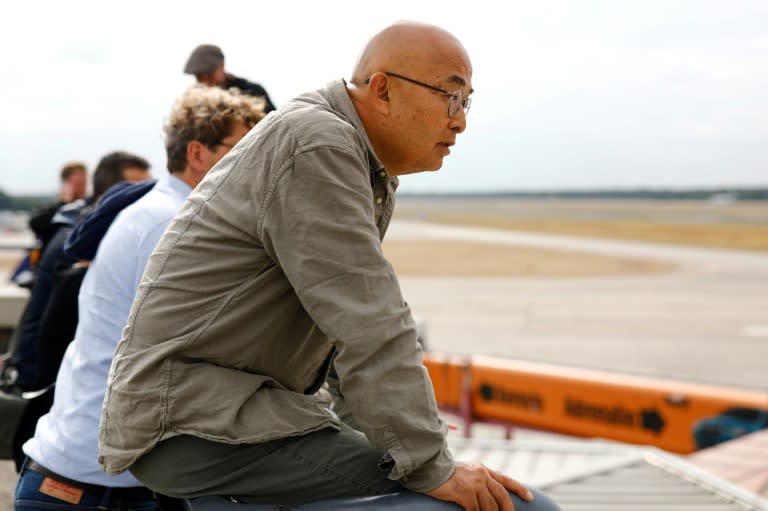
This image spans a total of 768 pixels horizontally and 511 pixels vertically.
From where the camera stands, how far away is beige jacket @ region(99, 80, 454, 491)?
1355 millimetres

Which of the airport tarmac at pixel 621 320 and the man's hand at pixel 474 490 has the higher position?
the man's hand at pixel 474 490

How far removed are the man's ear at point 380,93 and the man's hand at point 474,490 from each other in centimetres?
62

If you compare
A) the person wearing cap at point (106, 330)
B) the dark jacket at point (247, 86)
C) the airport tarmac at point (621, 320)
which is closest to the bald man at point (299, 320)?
the person wearing cap at point (106, 330)

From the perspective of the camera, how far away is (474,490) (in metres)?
1.41

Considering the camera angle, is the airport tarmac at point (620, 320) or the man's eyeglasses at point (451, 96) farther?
the airport tarmac at point (620, 320)

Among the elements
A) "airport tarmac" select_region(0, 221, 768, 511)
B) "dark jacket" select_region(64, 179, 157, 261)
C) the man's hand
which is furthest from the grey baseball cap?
"airport tarmac" select_region(0, 221, 768, 511)

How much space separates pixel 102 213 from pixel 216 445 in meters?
1.07

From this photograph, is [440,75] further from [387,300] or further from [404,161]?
[387,300]

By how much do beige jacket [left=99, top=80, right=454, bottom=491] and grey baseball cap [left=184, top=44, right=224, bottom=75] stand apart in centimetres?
177

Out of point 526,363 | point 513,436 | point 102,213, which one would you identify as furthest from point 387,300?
point 513,436

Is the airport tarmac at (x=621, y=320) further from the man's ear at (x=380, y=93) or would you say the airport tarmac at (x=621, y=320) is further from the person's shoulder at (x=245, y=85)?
the man's ear at (x=380, y=93)

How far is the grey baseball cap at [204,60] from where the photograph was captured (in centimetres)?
314

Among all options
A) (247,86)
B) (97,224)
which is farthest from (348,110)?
(247,86)

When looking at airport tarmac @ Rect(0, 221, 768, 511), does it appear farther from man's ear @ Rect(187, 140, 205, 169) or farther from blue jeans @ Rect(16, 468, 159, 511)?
blue jeans @ Rect(16, 468, 159, 511)
